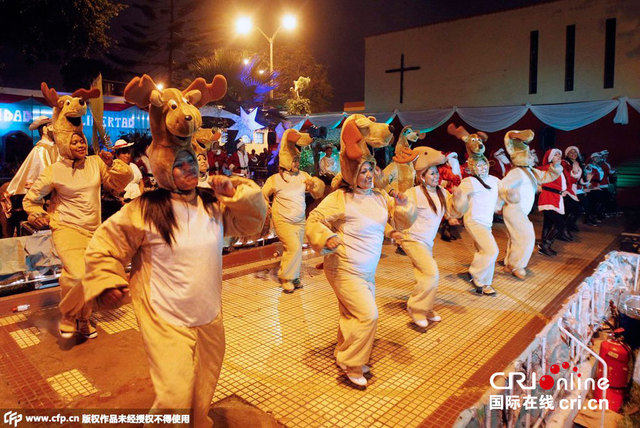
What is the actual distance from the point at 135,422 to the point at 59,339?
222cm

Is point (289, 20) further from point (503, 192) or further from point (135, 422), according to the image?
point (135, 422)

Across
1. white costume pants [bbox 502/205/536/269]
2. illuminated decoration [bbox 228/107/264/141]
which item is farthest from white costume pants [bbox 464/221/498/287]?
illuminated decoration [bbox 228/107/264/141]

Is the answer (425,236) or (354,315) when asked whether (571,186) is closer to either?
(425,236)

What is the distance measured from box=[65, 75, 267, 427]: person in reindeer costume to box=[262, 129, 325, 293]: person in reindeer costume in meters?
4.18

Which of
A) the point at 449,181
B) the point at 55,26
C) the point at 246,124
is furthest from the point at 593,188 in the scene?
the point at 55,26

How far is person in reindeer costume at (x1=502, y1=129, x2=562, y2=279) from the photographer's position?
8328mm

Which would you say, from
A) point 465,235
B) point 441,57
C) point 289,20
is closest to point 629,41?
point 441,57

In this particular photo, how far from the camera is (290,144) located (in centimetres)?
741

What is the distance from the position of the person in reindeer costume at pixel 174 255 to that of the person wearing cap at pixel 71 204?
2.29 meters

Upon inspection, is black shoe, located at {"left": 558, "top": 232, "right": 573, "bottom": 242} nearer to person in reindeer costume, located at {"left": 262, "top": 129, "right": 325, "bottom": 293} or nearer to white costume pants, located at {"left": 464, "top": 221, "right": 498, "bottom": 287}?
white costume pants, located at {"left": 464, "top": 221, "right": 498, "bottom": 287}

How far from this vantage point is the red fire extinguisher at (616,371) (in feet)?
14.3

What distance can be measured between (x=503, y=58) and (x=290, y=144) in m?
16.2

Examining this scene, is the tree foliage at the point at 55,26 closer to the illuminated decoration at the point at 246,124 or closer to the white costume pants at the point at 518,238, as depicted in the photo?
the illuminated decoration at the point at 246,124

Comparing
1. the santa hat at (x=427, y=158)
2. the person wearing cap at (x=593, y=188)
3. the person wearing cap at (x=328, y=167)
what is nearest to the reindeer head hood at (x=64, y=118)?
the santa hat at (x=427, y=158)
